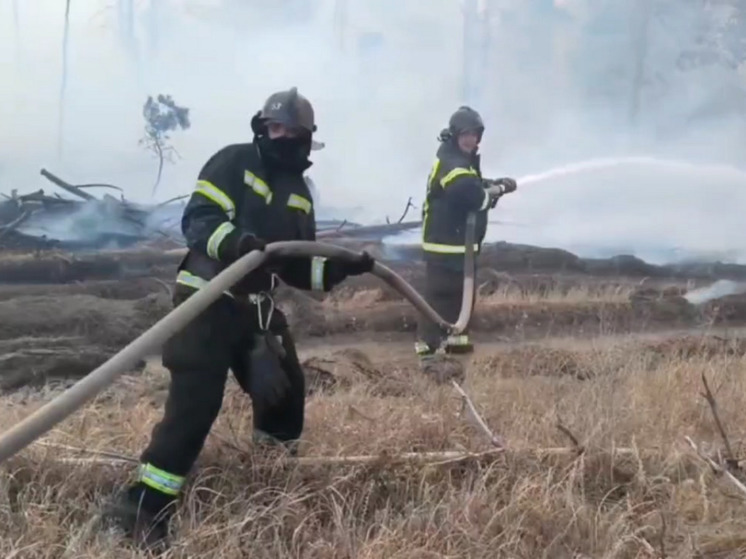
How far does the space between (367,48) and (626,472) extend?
4.63 m

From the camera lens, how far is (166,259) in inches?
294

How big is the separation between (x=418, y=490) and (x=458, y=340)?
2.85 m

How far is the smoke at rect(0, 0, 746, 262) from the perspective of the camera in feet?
23.6

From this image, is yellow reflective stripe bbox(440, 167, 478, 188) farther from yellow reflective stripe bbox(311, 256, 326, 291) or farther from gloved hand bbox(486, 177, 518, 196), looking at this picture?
yellow reflective stripe bbox(311, 256, 326, 291)

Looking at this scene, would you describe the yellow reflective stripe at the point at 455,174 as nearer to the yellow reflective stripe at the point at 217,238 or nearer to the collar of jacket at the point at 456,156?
the collar of jacket at the point at 456,156

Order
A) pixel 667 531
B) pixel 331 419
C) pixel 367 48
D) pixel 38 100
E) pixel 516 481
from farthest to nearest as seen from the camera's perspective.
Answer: pixel 367 48 → pixel 38 100 → pixel 331 419 → pixel 516 481 → pixel 667 531

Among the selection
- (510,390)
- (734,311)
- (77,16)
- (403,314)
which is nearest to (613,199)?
(734,311)

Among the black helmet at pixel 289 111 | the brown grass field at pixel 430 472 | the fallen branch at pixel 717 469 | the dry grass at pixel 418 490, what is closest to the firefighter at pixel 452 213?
the brown grass field at pixel 430 472

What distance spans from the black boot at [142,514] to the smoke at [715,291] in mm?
6467

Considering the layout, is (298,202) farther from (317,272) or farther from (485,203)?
(485,203)

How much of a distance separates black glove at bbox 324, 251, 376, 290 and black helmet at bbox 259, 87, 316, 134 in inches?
19.7

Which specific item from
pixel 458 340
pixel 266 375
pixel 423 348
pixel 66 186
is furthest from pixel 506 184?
pixel 266 375

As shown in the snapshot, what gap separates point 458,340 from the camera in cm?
653

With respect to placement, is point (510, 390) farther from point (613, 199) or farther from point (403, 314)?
point (613, 199)
